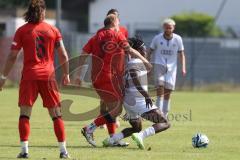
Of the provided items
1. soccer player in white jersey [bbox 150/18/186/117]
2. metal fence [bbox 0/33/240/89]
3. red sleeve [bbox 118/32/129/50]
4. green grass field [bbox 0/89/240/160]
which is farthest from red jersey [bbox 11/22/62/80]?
metal fence [bbox 0/33/240/89]

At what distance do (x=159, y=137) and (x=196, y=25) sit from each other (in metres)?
29.6

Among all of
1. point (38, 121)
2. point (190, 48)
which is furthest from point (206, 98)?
point (38, 121)

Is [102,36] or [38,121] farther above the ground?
[102,36]

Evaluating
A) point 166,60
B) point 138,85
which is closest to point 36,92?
point 138,85

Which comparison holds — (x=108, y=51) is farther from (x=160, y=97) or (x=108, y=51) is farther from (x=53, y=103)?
(x=160, y=97)

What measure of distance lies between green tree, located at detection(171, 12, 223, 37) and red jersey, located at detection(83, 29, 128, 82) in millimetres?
29898

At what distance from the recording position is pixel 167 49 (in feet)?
60.7

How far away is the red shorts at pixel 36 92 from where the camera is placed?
1123 centimetres

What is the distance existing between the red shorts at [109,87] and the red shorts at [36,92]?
2088 millimetres

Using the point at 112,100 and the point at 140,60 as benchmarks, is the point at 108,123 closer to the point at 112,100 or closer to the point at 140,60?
the point at 112,100

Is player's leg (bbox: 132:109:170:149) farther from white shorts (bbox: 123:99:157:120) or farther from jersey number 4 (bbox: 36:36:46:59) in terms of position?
jersey number 4 (bbox: 36:36:46:59)

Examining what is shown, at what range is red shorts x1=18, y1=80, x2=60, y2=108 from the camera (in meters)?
11.2

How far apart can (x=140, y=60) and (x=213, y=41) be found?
933 inches

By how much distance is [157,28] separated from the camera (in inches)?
1705
